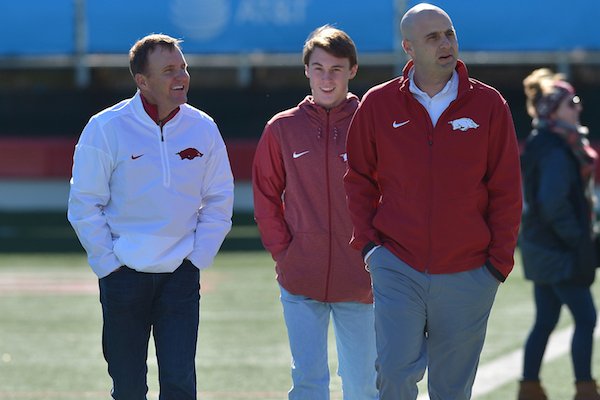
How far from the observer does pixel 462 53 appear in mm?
20891

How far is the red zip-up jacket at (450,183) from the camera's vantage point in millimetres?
5320

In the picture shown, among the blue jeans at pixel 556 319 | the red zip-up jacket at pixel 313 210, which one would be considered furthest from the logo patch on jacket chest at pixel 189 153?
the blue jeans at pixel 556 319

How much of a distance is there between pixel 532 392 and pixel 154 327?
9.38 ft

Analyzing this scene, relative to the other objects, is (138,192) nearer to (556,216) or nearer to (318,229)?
(318,229)

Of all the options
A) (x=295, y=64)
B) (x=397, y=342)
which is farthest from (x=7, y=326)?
(x=295, y=64)

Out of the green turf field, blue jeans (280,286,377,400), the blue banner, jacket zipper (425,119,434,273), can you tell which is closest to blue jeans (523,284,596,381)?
the green turf field

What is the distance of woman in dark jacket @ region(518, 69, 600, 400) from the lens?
7562 millimetres

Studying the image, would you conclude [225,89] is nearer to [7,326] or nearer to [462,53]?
[462,53]

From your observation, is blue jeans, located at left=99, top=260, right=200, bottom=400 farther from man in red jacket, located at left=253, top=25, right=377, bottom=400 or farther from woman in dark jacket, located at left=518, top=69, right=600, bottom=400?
woman in dark jacket, located at left=518, top=69, right=600, bottom=400

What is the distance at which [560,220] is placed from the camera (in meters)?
7.54

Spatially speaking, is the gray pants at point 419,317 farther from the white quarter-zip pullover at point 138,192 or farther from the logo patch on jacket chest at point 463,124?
the white quarter-zip pullover at point 138,192

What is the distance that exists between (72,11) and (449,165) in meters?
17.2

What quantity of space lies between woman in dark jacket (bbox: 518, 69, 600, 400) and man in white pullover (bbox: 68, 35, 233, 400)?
2471 millimetres

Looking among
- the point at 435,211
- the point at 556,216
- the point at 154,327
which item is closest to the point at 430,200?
the point at 435,211
